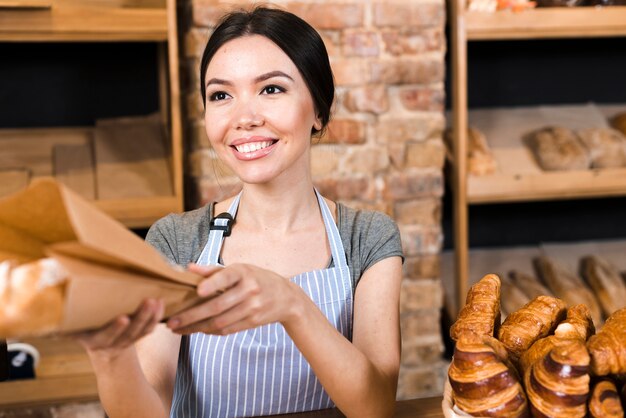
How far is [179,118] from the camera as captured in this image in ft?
7.09

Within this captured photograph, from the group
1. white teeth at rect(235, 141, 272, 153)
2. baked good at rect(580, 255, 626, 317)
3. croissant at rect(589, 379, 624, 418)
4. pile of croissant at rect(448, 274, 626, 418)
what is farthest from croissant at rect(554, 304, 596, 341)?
baked good at rect(580, 255, 626, 317)

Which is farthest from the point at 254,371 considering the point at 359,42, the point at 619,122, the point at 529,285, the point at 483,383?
the point at 619,122

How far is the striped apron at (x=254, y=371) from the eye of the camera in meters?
1.40

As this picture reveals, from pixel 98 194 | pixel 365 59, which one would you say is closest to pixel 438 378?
pixel 365 59

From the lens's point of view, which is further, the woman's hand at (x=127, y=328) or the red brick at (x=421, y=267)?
the red brick at (x=421, y=267)

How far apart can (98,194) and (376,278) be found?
1.03m

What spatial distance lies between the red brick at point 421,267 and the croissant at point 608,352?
1407mm

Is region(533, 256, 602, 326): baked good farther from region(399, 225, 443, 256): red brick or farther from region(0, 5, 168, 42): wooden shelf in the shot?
region(0, 5, 168, 42): wooden shelf

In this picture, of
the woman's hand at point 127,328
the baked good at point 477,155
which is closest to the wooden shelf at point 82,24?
the baked good at point 477,155

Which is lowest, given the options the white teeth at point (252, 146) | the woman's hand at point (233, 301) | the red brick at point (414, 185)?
the red brick at point (414, 185)

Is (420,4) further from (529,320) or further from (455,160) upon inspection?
(529,320)

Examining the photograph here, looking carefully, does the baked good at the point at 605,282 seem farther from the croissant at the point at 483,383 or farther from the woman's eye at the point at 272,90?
the croissant at the point at 483,383

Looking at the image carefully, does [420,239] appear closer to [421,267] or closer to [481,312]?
[421,267]

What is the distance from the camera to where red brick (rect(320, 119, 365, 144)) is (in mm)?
2225
